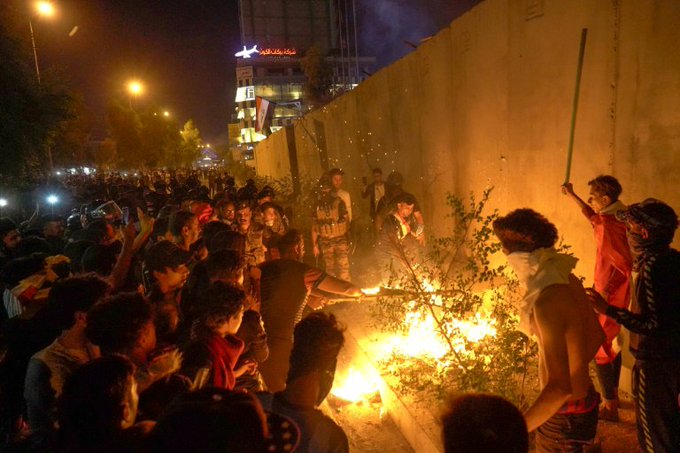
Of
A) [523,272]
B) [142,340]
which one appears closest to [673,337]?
[523,272]

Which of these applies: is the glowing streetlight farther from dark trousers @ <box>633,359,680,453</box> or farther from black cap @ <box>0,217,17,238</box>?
dark trousers @ <box>633,359,680,453</box>

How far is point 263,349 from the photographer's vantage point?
3311 millimetres

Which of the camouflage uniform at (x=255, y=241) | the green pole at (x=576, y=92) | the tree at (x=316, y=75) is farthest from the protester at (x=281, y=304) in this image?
the tree at (x=316, y=75)

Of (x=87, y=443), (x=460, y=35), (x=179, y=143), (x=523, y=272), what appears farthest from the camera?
(x=179, y=143)

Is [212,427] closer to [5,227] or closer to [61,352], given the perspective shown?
[61,352]

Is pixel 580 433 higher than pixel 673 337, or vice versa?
pixel 673 337

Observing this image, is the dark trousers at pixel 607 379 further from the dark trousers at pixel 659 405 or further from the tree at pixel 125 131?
the tree at pixel 125 131

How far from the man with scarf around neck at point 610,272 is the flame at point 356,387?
2.15m

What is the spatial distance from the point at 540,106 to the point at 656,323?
3200 millimetres

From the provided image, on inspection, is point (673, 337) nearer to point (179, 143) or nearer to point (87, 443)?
point (87, 443)

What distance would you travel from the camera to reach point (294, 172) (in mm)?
18766

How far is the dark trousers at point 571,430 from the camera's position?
261 centimetres

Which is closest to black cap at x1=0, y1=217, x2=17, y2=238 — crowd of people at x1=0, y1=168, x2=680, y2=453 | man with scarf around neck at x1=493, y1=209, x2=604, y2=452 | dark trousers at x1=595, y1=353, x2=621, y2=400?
crowd of people at x1=0, y1=168, x2=680, y2=453

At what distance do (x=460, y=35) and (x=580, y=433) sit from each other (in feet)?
19.4
